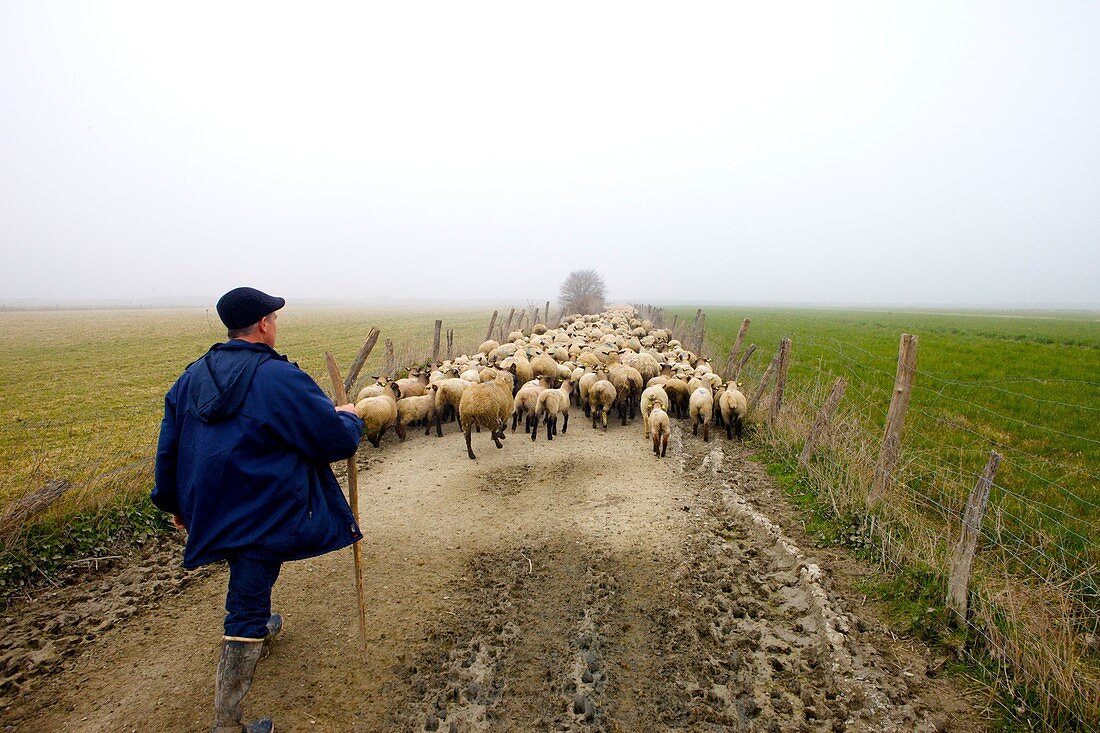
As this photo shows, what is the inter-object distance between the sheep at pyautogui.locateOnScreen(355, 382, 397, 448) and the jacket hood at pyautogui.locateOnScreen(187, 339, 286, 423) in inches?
228

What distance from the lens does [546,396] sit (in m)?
9.43

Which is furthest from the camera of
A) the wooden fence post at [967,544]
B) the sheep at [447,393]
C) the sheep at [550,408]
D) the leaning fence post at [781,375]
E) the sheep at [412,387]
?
the sheep at [412,387]

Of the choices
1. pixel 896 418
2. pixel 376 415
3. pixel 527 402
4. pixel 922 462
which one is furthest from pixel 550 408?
pixel 922 462

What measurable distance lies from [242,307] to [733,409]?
8.08 metres

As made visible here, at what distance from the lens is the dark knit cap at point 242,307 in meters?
2.90

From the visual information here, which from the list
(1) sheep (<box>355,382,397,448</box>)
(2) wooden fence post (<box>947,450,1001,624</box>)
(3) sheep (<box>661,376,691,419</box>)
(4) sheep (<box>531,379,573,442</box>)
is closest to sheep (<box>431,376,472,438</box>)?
(1) sheep (<box>355,382,397,448</box>)

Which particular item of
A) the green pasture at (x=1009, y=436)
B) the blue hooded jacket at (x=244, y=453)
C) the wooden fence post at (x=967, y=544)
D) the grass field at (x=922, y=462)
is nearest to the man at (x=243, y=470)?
the blue hooded jacket at (x=244, y=453)

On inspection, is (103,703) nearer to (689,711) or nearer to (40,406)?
(689,711)

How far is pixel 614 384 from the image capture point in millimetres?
10836

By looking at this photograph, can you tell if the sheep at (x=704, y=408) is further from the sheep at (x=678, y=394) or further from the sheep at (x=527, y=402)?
the sheep at (x=527, y=402)

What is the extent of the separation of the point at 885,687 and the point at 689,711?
1.35 metres

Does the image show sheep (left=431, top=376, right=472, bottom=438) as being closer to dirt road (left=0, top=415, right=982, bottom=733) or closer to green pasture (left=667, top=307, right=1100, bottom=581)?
dirt road (left=0, top=415, right=982, bottom=733)

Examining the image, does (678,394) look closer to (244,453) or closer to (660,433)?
(660,433)

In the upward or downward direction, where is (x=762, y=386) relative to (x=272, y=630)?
upward
